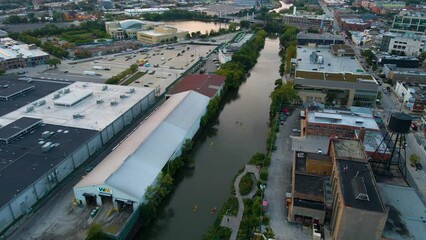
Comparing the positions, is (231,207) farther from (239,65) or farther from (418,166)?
(239,65)

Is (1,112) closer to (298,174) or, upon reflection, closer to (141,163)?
(141,163)

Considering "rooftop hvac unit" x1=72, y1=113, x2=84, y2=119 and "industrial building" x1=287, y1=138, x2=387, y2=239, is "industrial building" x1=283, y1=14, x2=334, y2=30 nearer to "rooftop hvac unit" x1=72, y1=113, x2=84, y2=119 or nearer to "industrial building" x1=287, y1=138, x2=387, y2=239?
"industrial building" x1=287, y1=138, x2=387, y2=239

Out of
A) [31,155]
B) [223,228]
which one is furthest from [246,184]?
[31,155]

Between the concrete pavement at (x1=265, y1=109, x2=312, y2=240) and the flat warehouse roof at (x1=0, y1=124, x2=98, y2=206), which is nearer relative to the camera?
the concrete pavement at (x1=265, y1=109, x2=312, y2=240)

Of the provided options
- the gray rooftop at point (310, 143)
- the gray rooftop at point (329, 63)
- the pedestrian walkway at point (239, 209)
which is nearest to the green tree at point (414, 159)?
the gray rooftop at point (310, 143)

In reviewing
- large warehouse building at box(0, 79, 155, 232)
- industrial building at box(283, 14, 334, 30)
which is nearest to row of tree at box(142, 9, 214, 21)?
industrial building at box(283, 14, 334, 30)

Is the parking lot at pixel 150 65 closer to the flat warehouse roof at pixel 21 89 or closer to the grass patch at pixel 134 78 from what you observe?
the grass patch at pixel 134 78

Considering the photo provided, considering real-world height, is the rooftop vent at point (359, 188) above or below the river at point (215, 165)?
above
